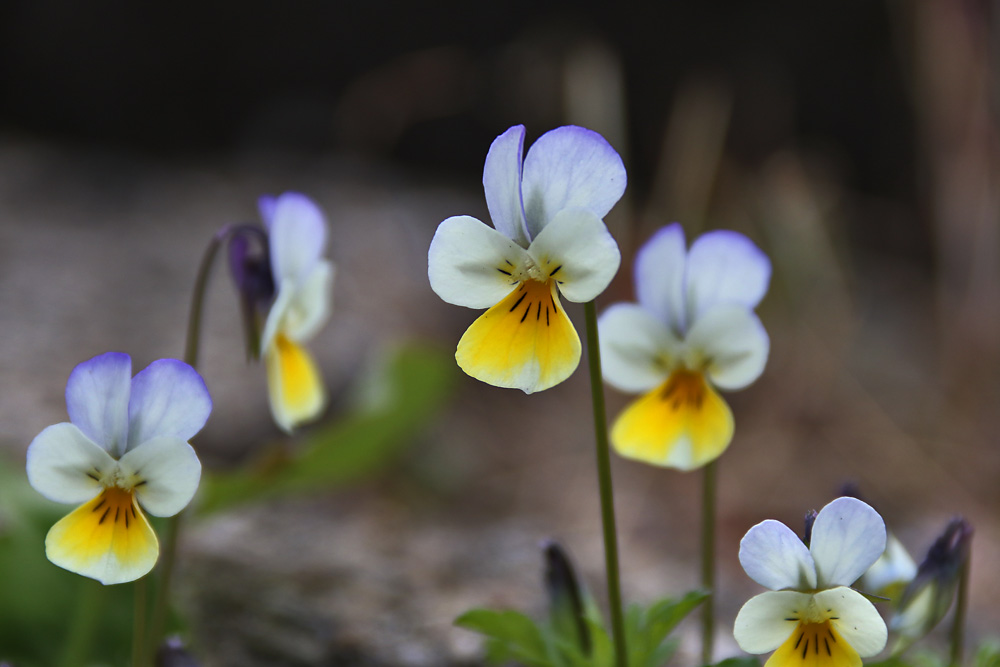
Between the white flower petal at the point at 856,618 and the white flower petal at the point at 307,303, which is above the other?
the white flower petal at the point at 307,303

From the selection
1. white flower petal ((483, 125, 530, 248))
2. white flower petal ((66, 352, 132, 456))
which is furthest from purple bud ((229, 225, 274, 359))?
white flower petal ((483, 125, 530, 248))

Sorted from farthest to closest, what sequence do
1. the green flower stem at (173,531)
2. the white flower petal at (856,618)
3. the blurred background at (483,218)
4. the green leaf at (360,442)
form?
the blurred background at (483,218) → the green leaf at (360,442) → the green flower stem at (173,531) → the white flower petal at (856,618)

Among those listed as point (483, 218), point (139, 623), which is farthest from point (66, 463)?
point (483, 218)

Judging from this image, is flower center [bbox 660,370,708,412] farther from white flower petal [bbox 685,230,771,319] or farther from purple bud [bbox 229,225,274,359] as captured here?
purple bud [bbox 229,225,274,359]

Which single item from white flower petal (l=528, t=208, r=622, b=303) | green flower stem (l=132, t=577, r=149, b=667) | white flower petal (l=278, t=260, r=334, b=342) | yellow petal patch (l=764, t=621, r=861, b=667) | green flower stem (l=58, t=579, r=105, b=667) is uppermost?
white flower petal (l=278, t=260, r=334, b=342)

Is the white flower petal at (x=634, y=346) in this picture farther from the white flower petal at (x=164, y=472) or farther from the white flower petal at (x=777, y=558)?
the white flower petal at (x=164, y=472)

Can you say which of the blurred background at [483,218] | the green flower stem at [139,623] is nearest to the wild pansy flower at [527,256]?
the green flower stem at [139,623]
